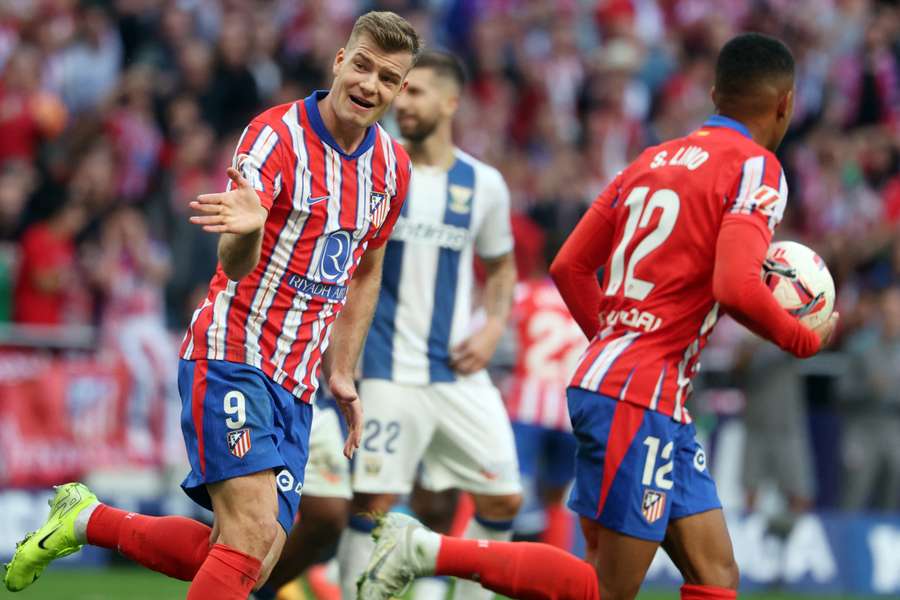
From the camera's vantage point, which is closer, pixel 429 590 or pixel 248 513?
pixel 248 513

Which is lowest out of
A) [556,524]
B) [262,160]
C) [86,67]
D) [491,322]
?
[556,524]

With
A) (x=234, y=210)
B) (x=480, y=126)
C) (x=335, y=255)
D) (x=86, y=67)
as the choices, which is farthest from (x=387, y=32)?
(x=480, y=126)

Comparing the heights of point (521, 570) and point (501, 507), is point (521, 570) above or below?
above

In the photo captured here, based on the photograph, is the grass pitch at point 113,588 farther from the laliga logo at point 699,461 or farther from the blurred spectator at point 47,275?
the laliga logo at point 699,461

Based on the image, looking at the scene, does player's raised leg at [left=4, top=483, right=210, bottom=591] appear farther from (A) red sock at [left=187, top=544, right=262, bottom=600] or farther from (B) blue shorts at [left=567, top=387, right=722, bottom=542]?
(B) blue shorts at [left=567, top=387, right=722, bottom=542]

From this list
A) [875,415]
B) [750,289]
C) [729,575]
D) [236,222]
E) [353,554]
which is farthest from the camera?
[875,415]

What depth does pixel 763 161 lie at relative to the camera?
5.90m

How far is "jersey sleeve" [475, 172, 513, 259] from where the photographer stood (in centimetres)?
830

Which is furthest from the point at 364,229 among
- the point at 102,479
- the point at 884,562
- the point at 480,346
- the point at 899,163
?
the point at 899,163

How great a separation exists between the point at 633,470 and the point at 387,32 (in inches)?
75.8

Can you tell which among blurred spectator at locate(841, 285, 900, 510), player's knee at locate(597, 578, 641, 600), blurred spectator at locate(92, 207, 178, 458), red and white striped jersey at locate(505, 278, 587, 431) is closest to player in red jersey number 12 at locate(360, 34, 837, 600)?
player's knee at locate(597, 578, 641, 600)

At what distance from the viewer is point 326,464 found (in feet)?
25.4

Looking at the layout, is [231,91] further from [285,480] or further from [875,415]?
[285,480]

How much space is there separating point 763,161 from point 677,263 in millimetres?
511
